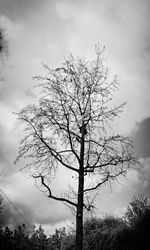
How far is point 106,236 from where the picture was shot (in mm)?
14484

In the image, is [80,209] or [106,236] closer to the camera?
[80,209]

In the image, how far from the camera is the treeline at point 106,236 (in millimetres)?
9070

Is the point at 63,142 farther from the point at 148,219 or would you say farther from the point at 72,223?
the point at 72,223

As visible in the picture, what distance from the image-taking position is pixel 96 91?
10.6 metres

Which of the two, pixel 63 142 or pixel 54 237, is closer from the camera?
pixel 63 142

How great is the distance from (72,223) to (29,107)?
462 inches

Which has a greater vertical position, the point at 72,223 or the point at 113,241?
the point at 72,223

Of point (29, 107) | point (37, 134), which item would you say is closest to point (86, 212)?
point (37, 134)

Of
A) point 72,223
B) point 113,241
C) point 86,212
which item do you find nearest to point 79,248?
point 86,212

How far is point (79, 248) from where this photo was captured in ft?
25.3

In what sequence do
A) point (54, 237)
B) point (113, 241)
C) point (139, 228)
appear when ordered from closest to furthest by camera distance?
1. point (139, 228)
2. point (113, 241)
3. point (54, 237)

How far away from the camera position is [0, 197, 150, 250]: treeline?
9070 mm

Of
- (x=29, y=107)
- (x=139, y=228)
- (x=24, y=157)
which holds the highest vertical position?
(x=29, y=107)

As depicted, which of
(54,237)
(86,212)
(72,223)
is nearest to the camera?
(86,212)
